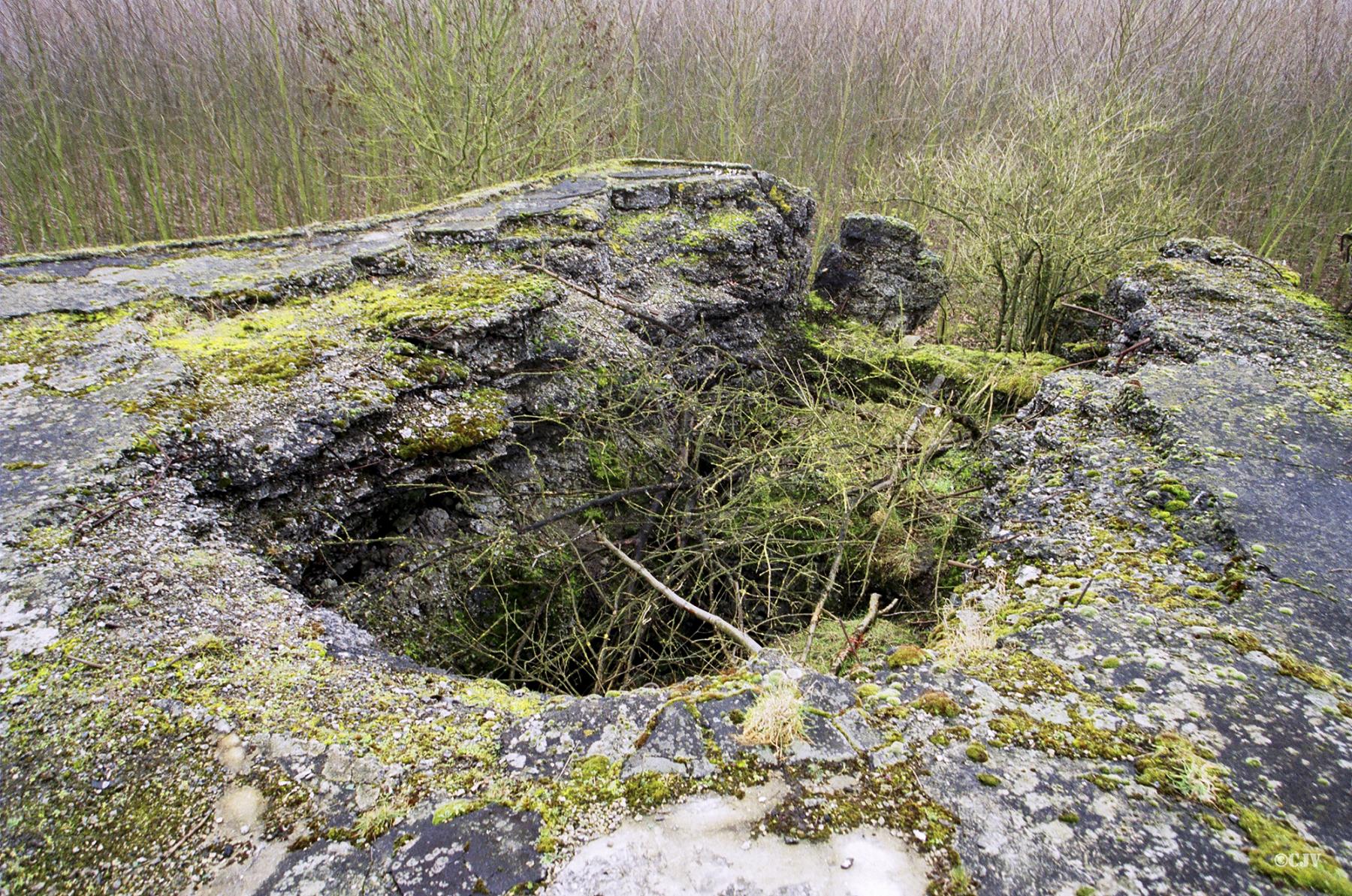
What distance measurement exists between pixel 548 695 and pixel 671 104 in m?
10.2

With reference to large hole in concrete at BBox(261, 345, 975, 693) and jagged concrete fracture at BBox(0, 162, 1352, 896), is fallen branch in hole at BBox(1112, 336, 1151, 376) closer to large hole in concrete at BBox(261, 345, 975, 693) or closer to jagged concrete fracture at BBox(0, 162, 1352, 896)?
jagged concrete fracture at BBox(0, 162, 1352, 896)

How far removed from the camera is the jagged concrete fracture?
133cm

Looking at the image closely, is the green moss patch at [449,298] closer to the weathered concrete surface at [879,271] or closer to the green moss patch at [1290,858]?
the green moss patch at [1290,858]

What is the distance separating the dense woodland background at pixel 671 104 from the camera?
22.4ft

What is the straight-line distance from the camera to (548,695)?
1.88 m

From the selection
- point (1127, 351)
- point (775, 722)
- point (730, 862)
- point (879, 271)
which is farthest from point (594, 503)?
point (879, 271)

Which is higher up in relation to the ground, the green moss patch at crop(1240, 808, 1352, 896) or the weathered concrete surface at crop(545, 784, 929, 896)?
the green moss patch at crop(1240, 808, 1352, 896)

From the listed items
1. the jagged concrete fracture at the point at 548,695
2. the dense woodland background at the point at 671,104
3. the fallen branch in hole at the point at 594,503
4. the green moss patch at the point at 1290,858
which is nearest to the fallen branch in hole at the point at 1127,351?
the jagged concrete fracture at the point at 548,695

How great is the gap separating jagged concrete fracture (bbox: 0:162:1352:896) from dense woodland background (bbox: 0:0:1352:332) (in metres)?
3.77

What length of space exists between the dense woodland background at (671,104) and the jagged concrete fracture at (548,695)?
3.77 m

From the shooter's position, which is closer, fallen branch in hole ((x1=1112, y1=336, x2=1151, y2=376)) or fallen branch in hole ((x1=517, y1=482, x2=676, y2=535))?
fallen branch in hole ((x1=517, y1=482, x2=676, y2=535))

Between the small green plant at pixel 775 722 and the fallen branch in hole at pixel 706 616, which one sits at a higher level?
the small green plant at pixel 775 722

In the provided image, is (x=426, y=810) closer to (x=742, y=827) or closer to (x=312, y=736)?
(x=312, y=736)

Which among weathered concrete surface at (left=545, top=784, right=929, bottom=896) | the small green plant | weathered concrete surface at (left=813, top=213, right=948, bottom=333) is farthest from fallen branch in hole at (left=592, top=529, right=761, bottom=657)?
weathered concrete surface at (left=813, top=213, right=948, bottom=333)
